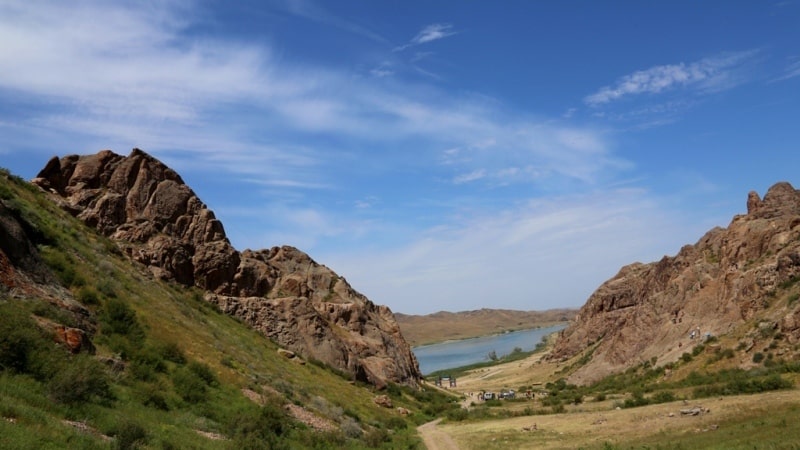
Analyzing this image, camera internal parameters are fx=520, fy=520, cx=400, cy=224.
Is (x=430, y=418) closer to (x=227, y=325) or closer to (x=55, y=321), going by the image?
(x=227, y=325)

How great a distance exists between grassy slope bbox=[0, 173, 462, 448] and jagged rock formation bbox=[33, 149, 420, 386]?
180 inches

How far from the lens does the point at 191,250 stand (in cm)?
4797

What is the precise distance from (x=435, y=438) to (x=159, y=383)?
2093cm

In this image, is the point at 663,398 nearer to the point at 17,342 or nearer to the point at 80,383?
the point at 80,383

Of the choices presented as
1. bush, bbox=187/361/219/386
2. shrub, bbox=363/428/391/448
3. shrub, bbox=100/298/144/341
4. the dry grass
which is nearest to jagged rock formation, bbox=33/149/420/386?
the dry grass

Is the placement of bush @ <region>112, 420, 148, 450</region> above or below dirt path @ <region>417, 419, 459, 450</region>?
above

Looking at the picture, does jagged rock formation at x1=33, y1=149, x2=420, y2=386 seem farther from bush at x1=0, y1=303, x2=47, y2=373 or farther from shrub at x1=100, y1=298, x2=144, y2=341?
bush at x1=0, y1=303, x2=47, y2=373

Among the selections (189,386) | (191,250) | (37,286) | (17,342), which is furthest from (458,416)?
(17,342)

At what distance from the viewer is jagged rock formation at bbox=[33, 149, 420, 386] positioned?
43312 mm

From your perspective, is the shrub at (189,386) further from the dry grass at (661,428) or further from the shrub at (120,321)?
the dry grass at (661,428)

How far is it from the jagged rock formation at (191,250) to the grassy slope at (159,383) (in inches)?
180

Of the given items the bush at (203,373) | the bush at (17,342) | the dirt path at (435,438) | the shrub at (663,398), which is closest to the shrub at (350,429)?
the dirt path at (435,438)

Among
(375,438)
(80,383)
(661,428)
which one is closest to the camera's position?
(80,383)

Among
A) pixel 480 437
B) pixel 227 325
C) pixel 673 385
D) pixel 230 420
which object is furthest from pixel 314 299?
pixel 230 420
